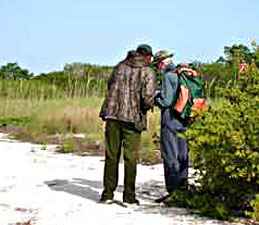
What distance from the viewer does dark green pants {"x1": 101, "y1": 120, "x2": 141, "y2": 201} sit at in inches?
307

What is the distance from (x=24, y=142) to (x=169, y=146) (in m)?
10.5

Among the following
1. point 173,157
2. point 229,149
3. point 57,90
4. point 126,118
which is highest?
point 57,90

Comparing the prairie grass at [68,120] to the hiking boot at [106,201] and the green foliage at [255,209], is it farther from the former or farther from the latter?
the green foliage at [255,209]

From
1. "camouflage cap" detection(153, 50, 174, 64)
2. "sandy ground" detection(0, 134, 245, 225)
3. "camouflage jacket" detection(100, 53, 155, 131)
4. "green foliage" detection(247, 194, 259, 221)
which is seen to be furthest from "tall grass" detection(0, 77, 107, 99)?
"green foliage" detection(247, 194, 259, 221)

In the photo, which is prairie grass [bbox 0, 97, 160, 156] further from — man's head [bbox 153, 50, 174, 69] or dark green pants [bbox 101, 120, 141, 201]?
dark green pants [bbox 101, 120, 141, 201]

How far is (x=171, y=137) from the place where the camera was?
8.07 metres

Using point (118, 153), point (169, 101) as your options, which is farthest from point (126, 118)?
point (169, 101)

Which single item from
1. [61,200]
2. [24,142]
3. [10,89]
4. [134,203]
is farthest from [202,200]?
[10,89]

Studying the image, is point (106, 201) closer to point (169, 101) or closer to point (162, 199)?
point (162, 199)

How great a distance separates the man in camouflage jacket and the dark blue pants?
40 centimetres

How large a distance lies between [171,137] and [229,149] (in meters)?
1.99

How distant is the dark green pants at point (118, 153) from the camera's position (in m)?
7.81

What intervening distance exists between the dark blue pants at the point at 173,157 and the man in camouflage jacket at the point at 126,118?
40 cm

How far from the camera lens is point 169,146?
318 inches
